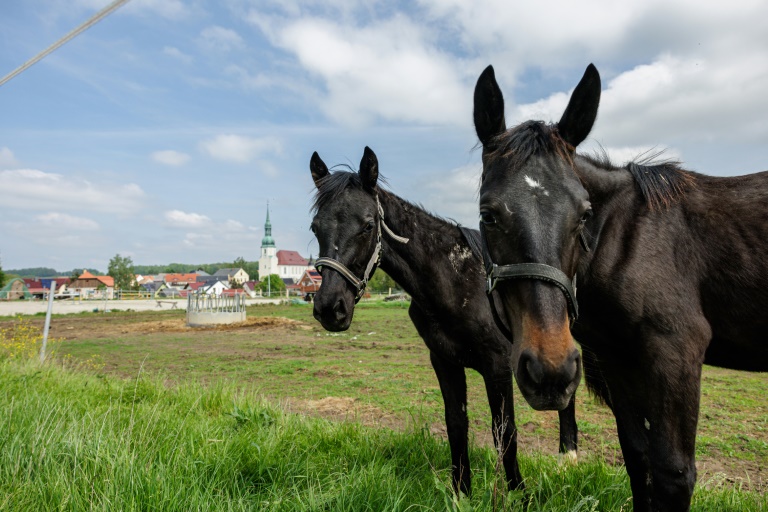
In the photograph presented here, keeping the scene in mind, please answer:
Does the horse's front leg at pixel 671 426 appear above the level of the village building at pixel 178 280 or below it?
below

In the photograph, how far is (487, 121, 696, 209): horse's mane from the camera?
2090 mm

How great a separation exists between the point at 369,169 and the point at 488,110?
1.82 m

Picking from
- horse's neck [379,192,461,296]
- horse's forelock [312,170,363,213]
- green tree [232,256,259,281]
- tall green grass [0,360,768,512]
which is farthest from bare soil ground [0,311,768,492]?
green tree [232,256,259,281]

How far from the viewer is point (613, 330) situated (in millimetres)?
2266

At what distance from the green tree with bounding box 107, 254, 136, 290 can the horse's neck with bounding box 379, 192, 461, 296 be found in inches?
3925

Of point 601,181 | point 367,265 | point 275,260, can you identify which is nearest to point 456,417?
point 367,265

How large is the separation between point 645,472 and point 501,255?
166cm

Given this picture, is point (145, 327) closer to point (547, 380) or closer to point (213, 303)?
point (213, 303)

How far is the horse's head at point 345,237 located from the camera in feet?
11.8

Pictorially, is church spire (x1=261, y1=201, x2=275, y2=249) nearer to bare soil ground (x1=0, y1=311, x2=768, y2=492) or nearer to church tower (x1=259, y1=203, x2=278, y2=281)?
church tower (x1=259, y1=203, x2=278, y2=281)

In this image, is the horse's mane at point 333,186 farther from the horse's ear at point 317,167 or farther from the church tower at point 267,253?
the church tower at point 267,253

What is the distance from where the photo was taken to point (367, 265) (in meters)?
3.86

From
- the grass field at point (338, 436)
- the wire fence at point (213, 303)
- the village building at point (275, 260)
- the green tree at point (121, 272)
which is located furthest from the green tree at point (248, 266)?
the grass field at point (338, 436)

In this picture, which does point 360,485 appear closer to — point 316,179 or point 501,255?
point 501,255
